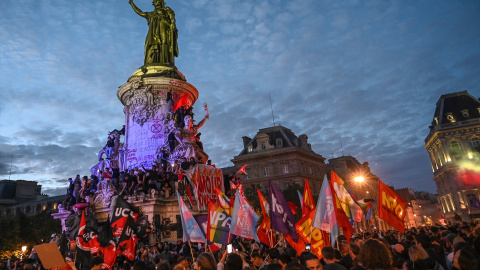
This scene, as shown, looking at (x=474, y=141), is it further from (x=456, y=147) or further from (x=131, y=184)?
(x=131, y=184)

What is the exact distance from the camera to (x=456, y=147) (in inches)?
2269

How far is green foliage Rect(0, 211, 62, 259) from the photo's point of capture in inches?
1209

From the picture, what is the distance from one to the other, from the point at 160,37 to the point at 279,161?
108 feet

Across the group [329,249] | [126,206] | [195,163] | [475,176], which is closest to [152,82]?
[195,163]

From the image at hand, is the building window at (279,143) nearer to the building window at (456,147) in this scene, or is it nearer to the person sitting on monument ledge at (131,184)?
the building window at (456,147)

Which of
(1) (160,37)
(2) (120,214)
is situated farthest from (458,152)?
(2) (120,214)

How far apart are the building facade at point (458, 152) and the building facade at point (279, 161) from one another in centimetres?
2264

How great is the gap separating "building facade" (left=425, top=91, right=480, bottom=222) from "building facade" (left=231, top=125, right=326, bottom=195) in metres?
22.6

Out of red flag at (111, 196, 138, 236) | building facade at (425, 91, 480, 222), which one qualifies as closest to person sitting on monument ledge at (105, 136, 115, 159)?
red flag at (111, 196, 138, 236)

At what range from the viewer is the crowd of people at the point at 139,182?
2228 cm

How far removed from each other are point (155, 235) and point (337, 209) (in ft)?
47.6

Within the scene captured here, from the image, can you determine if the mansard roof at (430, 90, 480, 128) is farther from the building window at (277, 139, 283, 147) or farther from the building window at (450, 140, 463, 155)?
the building window at (277, 139, 283, 147)

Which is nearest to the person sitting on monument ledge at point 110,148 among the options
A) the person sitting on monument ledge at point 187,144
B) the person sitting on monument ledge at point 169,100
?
the person sitting on monument ledge at point 169,100

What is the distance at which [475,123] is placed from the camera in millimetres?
55812
